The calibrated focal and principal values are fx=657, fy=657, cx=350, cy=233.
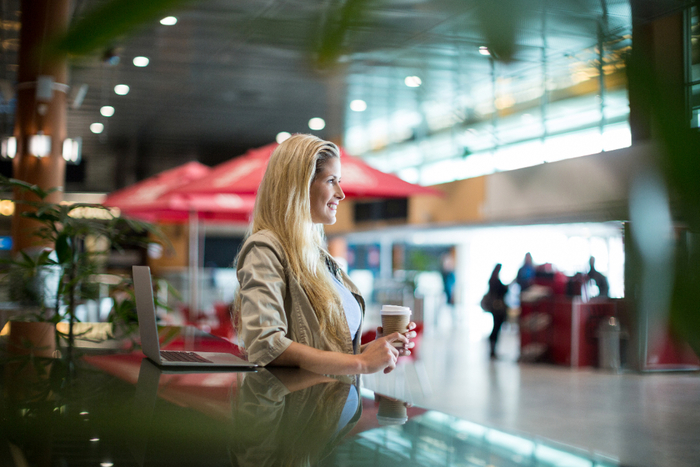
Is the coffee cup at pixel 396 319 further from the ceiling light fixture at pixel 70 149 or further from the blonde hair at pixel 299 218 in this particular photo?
the ceiling light fixture at pixel 70 149

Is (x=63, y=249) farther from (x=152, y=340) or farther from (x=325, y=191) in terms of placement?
(x=325, y=191)

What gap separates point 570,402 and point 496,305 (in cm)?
350

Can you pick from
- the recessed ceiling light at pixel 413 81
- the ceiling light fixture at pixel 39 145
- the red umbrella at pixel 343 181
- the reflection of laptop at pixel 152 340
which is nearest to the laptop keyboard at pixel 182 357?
the reflection of laptop at pixel 152 340

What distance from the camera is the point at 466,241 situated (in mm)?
19500

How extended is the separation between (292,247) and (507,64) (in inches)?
56.0

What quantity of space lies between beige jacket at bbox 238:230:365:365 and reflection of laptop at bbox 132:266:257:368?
12 centimetres

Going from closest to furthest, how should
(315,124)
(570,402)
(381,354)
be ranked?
1. (381,354)
2. (570,402)
3. (315,124)

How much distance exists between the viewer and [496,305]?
9438mm

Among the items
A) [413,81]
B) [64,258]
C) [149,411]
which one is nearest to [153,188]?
[64,258]

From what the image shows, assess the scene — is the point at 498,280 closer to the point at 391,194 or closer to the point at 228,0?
the point at 391,194

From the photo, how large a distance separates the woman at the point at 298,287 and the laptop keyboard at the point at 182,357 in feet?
0.58

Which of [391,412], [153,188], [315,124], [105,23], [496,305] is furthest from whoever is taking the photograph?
[315,124]

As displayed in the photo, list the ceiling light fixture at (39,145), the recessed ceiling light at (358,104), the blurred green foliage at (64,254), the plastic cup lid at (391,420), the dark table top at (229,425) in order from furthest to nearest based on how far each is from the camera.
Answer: the ceiling light fixture at (39,145), the blurred green foliage at (64,254), the plastic cup lid at (391,420), the dark table top at (229,425), the recessed ceiling light at (358,104)

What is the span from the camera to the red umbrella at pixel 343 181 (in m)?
5.60
